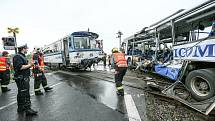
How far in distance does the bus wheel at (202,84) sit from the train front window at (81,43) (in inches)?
412

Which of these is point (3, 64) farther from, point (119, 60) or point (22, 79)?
point (119, 60)

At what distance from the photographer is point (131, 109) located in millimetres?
4562

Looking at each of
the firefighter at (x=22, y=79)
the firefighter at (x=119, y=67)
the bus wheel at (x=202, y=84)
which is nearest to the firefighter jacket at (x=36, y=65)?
the firefighter at (x=22, y=79)

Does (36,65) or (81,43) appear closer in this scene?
(36,65)

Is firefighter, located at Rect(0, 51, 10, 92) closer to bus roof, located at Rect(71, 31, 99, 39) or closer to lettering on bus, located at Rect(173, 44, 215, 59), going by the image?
bus roof, located at Rect(71, 31, 99, 39)

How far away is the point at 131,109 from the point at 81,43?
10.9m

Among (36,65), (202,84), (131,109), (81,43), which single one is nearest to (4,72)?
(36,65)

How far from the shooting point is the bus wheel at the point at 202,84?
174 inches

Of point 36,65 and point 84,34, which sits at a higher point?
point 84,34

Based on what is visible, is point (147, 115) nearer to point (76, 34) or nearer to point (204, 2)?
point (204, 2)

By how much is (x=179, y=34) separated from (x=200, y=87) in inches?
181

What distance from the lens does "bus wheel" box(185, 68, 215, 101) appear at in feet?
14.5

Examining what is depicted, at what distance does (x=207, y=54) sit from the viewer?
15.4 feet

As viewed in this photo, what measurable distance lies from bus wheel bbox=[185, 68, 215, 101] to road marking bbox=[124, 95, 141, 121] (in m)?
1.64
